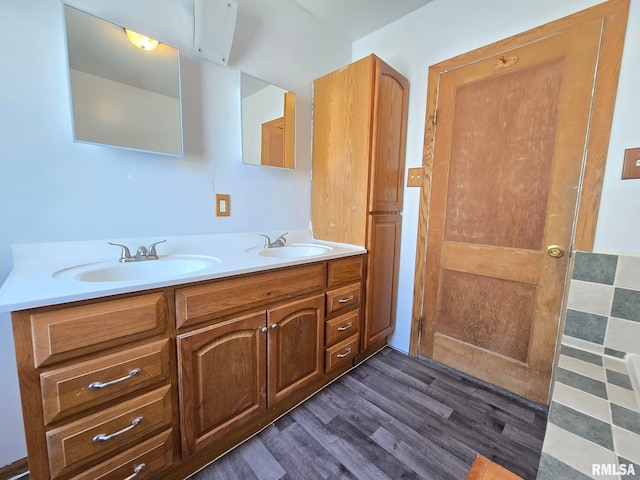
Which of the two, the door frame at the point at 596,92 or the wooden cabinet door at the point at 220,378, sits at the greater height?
the door frame at the point at 596,92

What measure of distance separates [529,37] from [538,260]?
1.18m

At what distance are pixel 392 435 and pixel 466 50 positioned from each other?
86.7 inches

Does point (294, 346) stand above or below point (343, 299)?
below

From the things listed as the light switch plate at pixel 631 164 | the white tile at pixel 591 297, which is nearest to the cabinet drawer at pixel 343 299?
the white tile at pixel 591 297

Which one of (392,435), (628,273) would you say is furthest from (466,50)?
(392,435)

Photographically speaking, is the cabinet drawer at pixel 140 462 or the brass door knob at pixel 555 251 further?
the brass door knob at pixel 555 251

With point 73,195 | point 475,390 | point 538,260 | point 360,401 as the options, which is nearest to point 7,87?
point 73,195

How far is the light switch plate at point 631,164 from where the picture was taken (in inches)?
44.9

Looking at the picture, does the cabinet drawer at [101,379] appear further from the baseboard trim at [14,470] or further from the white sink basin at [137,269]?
the baseboard trim at [14,470]

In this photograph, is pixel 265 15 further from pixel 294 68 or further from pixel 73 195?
pixel 73 195

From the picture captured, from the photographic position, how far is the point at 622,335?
3.19ft

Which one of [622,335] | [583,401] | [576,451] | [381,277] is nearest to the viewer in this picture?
[576,451]

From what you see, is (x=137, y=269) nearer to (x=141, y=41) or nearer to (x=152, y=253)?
(x=152, y=253)

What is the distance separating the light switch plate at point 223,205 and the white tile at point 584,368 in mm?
1619
